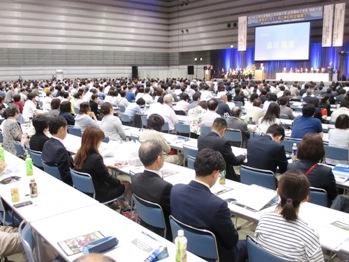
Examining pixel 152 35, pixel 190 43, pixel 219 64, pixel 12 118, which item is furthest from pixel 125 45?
pixel 12 118

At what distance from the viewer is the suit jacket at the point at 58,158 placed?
16.2 feet

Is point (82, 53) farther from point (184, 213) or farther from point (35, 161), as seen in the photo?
point (184, 213)

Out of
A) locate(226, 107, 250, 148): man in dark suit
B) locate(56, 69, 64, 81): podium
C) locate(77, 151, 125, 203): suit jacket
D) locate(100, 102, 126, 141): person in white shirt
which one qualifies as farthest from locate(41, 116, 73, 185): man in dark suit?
locate(56, 69, 64, 81): podium

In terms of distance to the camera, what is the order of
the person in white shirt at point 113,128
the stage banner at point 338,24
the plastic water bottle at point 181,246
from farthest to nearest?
the stage banner at point 338,24, the person in white shirt at point 113,128, the plastic water bottle at point 181,246

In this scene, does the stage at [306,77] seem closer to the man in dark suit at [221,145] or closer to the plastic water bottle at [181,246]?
the man in dark suit at [221,145]

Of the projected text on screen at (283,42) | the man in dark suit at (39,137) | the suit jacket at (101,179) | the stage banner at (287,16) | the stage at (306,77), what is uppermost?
the stage banner at (287,16)

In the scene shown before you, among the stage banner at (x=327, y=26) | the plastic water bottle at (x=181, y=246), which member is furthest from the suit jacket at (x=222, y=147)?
the stage banner at (x=327, y=26)

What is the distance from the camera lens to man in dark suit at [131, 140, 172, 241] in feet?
11.3

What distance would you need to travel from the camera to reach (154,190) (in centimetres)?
347

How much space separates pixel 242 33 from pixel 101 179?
2600cm

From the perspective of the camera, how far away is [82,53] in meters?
30.1

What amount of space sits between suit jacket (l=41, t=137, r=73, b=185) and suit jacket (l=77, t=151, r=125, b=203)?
1.78ft

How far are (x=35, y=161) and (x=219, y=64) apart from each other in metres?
28.8

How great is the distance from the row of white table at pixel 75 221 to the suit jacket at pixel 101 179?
428mm
